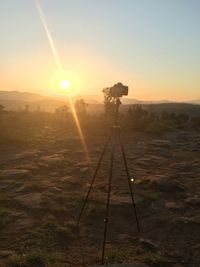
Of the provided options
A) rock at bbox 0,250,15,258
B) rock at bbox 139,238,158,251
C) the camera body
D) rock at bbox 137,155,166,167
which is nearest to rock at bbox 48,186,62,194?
rock at bbox 139,238,158,251

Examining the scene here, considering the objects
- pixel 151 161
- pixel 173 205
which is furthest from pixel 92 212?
pixel 151 161

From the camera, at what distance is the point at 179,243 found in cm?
751

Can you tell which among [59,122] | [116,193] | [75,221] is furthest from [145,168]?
[59,122]

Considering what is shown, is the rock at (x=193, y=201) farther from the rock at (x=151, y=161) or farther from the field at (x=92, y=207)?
the rock at (x=151, y=161)

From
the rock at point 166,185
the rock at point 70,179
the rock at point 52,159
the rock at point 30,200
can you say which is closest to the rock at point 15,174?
the rock at point 70,179

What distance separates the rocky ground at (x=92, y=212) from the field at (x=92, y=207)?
0.05ft

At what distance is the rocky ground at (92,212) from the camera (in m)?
6.89

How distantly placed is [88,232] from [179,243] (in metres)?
1.64

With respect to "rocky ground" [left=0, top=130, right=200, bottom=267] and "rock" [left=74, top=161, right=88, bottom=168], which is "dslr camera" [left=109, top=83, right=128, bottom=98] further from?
"rock" [left=74, top=161, right=88, bottom=168]

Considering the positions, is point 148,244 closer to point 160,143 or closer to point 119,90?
point 119,90

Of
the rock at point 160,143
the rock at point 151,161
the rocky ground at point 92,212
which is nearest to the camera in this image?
the rocky ground at point 92,212

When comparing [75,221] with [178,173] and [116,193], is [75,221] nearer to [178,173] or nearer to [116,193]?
[116,193]

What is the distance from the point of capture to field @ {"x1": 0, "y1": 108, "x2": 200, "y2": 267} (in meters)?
6.93

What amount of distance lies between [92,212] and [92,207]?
0.17m
